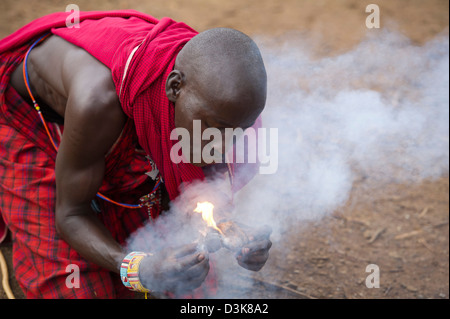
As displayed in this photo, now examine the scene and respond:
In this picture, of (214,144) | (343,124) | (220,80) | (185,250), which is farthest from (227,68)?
(343,124)

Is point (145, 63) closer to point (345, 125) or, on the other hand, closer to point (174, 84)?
point (174, 84)

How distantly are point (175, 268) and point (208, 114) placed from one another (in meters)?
0.54

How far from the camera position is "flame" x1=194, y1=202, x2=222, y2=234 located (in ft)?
5.98

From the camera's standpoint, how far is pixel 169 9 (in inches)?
224

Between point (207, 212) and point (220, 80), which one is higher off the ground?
point (220, 80)

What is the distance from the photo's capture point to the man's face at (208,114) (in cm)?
162

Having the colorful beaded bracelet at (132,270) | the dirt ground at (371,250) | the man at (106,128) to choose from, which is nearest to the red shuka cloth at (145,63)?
the man at (106,128)

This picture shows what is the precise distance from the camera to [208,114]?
5.40 ft

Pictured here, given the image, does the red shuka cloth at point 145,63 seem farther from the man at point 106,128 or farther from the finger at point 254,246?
the finger at point 254,246

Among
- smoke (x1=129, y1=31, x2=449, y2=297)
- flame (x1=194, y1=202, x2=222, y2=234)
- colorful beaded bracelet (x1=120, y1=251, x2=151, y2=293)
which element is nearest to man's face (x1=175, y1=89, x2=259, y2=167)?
flame (x1=194, y1=202, x2=222, y2=234)

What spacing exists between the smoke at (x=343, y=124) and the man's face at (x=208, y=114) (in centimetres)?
110

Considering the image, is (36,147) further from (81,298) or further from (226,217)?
(226,217)
